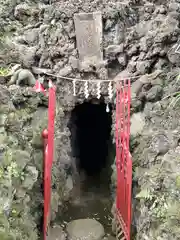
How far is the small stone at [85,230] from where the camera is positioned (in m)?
9.05

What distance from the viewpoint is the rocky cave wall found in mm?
9828

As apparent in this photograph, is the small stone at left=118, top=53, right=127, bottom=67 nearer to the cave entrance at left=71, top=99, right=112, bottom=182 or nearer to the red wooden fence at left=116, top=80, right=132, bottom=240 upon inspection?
the cave entrance at left=71, top=99, right=112, bottom=182

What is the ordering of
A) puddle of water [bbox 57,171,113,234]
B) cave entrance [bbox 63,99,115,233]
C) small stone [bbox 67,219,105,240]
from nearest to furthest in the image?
small stone [bbox 67,219,105,240] < puddle of water [bbox 57,171,113,234] < cave entrance [bbox 63,99,115,233]

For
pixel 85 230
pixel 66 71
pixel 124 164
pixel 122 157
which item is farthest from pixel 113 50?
pixel 85 230

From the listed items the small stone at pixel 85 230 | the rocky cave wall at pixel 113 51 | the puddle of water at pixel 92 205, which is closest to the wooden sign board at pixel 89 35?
the rocky cave wall at pixel 113 51

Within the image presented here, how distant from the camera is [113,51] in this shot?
444 inches

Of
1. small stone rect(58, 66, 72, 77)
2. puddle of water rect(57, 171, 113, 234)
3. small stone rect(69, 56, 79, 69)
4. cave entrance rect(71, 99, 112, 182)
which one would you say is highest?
small stone rect(69, 56, 79, 69)

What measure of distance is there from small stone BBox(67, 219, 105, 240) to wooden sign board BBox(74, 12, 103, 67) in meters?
4.76

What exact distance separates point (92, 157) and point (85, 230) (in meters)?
5.12

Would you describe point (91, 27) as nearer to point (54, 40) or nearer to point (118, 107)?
point (54, 40)

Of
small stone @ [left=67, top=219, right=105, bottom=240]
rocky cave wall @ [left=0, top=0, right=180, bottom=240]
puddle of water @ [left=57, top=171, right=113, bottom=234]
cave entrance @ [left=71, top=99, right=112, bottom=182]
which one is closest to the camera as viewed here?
small stone @ [left=67, top=219, right=105, bottom=240]

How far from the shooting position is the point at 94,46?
37.1 feet

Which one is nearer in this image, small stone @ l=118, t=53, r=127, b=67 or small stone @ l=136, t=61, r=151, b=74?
small stone @ l=136, t=61, r=151, b=74

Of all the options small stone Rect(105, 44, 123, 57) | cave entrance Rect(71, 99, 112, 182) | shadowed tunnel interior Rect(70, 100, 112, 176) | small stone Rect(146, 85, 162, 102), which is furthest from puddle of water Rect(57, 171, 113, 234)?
→ small stone Rect(105, 44, 123, 57)
